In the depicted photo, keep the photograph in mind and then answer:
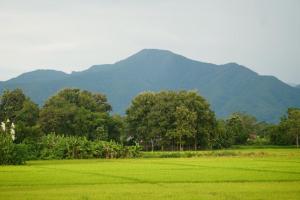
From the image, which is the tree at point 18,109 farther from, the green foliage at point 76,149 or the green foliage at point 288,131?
the green foliage at point 288,131

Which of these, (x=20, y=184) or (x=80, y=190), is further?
(x=20, y=184)

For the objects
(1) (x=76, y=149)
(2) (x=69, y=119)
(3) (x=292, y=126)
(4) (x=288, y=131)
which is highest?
(2) (x=69, y=119)

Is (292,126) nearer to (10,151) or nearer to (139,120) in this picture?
(139,120)

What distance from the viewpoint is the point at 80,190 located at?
22844 mm

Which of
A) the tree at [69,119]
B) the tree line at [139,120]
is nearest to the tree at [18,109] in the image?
the tree line at [139,120]

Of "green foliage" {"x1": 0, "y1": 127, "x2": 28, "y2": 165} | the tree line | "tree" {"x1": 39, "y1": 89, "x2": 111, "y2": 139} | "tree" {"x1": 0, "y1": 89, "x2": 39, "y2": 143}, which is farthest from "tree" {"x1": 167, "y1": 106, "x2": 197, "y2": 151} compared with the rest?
"green foliage" {"x1": 0, "y1": 127, "x2": 28, "y2": 165}

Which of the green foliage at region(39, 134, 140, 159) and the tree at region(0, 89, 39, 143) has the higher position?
the tree at region(0, 89, 39, 143)

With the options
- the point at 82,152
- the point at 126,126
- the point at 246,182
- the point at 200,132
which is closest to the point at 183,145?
the point at 200,132

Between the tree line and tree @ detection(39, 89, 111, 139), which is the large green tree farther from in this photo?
tree @ detection(39, 89, 111, 139)

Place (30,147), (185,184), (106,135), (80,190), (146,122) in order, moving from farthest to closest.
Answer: (146,122) → (106,135) → (30,147) → (185,184) → (80,190)

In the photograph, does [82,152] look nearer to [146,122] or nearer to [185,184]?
[146,122]

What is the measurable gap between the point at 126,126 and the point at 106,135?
38.1 feet

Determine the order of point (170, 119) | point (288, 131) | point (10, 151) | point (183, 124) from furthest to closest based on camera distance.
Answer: point (288, 131) < point (170, 119) < point (183, 124) < point (10, 151)

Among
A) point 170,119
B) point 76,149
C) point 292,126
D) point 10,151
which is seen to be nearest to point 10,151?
point 10,151
